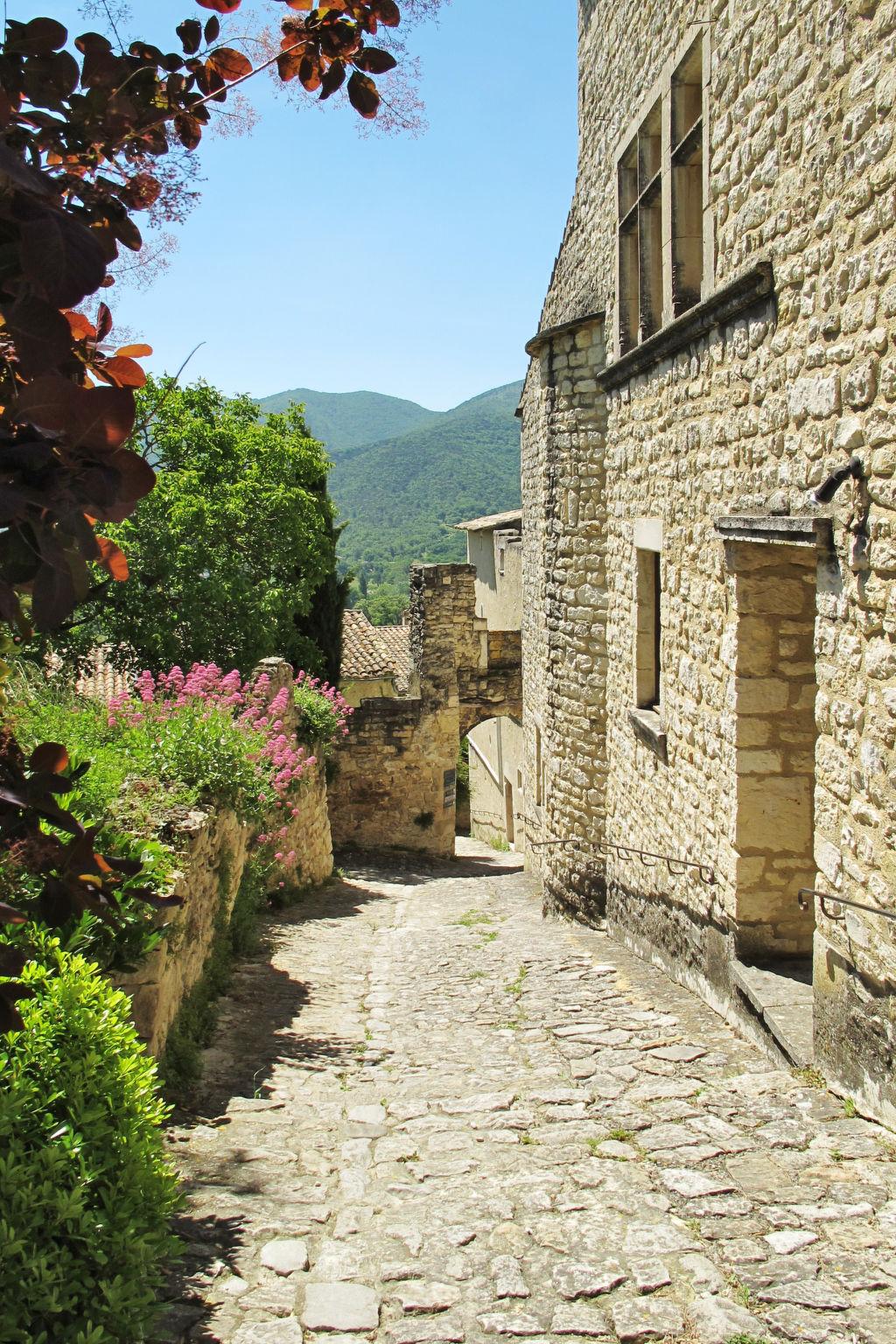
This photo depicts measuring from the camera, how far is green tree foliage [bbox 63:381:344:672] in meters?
13.0

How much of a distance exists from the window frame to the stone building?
0.02 meters

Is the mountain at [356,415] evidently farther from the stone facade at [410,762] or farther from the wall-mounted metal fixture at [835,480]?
the wall-mounted metal fixture at [835,480]

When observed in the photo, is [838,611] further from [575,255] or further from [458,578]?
[458,578]

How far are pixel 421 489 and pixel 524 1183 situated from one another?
9691cm

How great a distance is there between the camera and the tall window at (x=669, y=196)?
6281 mm

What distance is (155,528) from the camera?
13.1 m

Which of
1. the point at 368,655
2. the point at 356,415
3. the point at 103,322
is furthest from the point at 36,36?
the point at 356,415

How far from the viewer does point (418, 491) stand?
98.7 m

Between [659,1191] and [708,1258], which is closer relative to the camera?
[708,1258]

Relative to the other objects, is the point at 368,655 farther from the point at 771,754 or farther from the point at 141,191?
the point at 141,191

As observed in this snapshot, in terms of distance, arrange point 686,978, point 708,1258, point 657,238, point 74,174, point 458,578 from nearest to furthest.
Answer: point 74,174 < point 708,1258 < point 686,978 < point 657,238 < point 458,578

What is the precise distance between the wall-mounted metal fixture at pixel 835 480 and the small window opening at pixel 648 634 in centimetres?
335

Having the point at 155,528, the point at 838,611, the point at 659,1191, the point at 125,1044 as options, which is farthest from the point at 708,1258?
the point at 155,528

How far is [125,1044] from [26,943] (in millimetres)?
544
